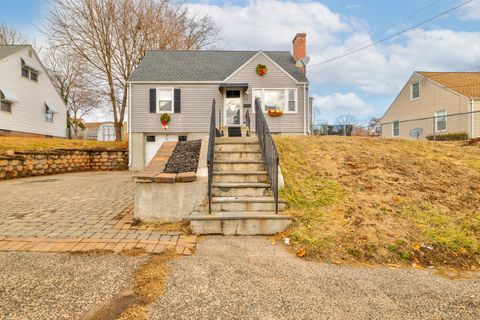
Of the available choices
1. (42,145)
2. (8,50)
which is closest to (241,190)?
(42,145)

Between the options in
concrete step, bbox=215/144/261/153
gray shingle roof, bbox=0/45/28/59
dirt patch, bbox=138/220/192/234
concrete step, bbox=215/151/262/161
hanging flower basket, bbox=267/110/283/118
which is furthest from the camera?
gray shingle roof, bbox=0/45/28/59

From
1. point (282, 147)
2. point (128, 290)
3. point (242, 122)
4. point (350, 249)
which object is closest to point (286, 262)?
point (350, 249)

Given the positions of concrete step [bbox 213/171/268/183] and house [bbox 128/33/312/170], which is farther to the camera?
house [bbox 128/33/312/170]

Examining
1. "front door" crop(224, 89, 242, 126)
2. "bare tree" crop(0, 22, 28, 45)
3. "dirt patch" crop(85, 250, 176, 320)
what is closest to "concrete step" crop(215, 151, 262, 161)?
"dirt patch" crop(85, 250, 176, 320)

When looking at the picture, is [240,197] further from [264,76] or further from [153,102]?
[153,102]

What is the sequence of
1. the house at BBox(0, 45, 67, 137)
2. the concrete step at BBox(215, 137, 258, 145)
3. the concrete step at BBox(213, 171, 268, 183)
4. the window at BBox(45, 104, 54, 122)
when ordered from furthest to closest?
the window at BBox(45, 104, 54, 122) → the house at BBox(0, 45, 67, 137) → the concrete step at BBox(215, 137, 258, 145) → the concrete step at BBox(213, 171, 268, 183)

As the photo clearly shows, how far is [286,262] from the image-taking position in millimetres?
3010

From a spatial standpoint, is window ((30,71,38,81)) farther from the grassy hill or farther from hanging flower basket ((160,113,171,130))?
the grassy hill

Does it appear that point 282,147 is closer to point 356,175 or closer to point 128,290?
point 356,175

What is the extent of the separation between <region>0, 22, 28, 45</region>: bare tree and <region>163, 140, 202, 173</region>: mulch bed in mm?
31119

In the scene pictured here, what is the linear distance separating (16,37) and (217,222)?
3460cm

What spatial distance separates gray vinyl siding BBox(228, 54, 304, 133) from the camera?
47.1ft

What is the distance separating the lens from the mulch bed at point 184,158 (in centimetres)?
486

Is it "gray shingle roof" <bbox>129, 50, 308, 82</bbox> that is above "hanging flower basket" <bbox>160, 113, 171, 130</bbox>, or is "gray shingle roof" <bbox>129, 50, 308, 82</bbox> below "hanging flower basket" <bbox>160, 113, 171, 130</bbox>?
above
